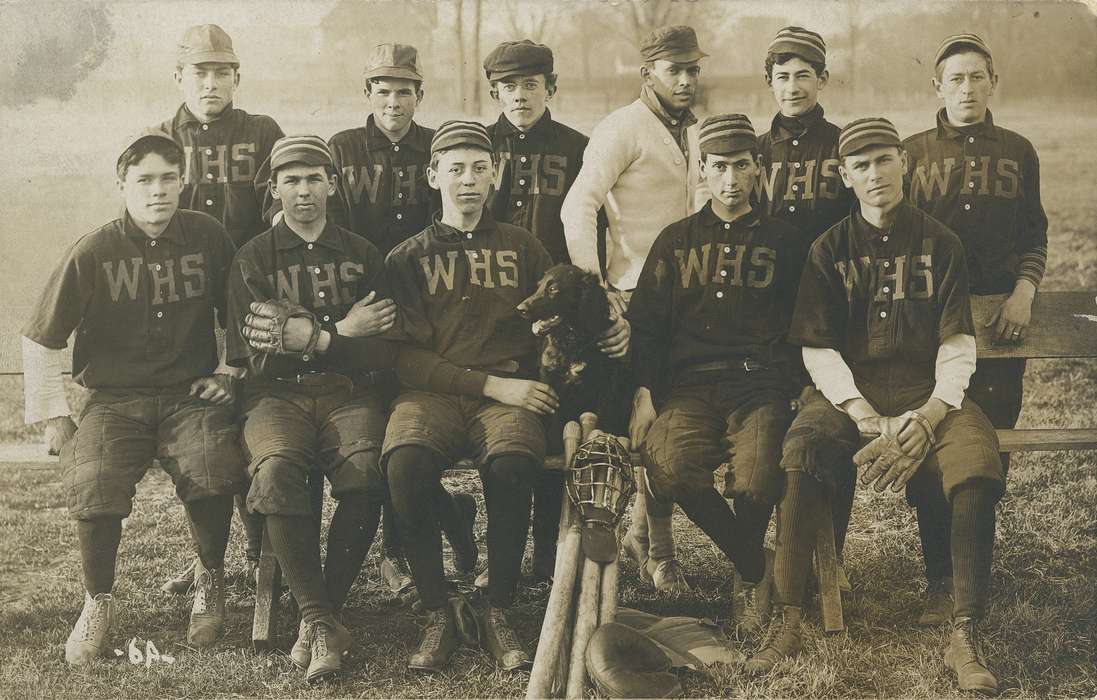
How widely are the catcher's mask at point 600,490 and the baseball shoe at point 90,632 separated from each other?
1861mm

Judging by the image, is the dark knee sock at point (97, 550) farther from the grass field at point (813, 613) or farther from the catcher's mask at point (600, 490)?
the catcher's mask at point (600, 490)

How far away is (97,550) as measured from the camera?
3.67 meters

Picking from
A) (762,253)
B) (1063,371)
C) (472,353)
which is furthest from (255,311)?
(1063,371)

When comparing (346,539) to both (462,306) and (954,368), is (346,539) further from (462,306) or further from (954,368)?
(954,368)

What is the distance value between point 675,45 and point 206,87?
7.15 feet

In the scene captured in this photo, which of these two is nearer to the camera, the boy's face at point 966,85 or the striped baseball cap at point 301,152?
the striped baseball cap at point 301,152

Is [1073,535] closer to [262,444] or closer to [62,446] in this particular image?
[262,444]

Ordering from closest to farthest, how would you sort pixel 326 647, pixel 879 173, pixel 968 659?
pixel 968 659 → pixel 326 647 → pixel 879 173

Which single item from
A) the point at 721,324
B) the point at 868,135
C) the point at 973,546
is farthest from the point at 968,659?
the point at 868,135

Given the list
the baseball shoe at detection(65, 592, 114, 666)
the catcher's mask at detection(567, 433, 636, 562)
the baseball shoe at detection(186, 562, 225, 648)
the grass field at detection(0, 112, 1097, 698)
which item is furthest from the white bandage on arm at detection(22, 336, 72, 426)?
the catcher's mask at detection(567, 433, 636, 562)

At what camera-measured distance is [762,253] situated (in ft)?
13.0

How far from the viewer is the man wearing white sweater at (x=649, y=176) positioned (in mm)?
4336

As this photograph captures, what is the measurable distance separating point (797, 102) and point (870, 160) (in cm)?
59

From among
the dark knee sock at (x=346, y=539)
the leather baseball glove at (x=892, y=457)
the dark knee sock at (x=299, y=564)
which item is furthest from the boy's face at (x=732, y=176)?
the dark knee sock at (x=299, y=564)
